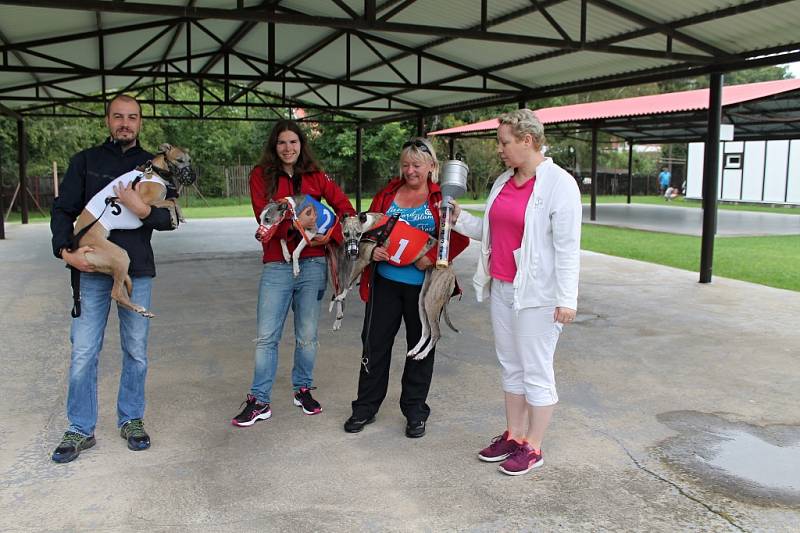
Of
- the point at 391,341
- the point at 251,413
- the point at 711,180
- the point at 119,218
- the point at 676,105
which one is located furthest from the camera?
the point at 676,105

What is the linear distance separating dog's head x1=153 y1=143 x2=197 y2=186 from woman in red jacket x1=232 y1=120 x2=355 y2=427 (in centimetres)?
43

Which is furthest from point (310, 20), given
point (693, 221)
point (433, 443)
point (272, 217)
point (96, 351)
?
point (693, 221)

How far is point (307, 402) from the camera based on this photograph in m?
4.32

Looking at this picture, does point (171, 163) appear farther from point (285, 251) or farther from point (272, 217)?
point (285, 251)

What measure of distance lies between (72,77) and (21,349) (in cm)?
909

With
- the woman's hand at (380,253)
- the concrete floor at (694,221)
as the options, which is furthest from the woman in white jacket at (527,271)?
the concrete floor at (694,221)

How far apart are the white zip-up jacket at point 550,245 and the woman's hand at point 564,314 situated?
0.07ft

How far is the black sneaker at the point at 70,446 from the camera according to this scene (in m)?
3.55

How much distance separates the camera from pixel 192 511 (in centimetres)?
306

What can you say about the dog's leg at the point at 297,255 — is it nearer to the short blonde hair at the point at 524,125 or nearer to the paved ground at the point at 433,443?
the paved ground at the point at 433,443

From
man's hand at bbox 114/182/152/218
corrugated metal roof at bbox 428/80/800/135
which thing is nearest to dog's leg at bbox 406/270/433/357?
man's hand at bbox 114/182/152/218

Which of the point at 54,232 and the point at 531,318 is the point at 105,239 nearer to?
the point at 54,232

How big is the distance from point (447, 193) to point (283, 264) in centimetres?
105

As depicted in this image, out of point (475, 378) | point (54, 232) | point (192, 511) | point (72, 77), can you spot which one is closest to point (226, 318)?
point (475, 378)
